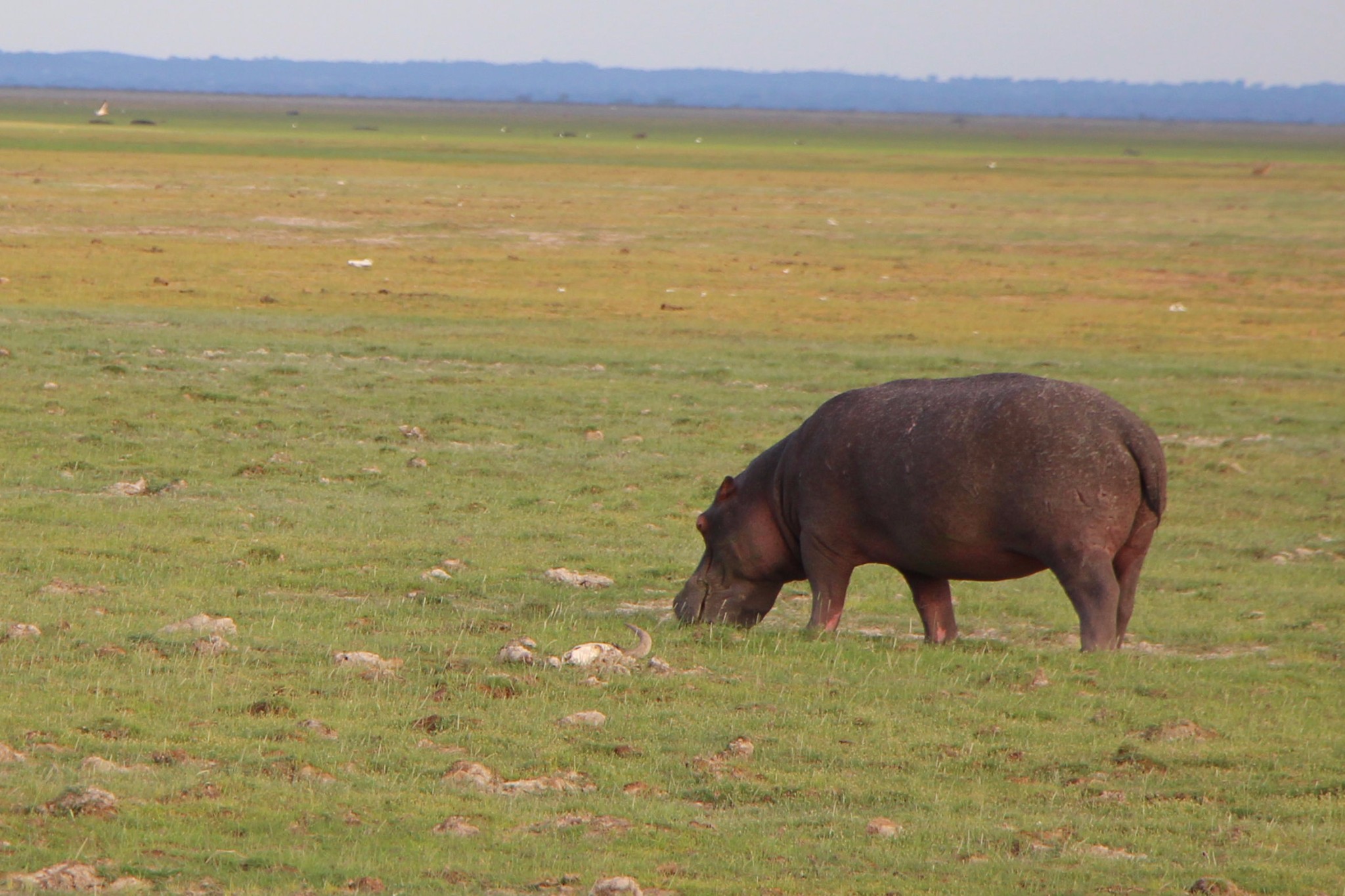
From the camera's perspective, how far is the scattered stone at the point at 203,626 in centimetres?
970

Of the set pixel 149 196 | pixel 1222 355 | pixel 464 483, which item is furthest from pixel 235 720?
pixel 149 196

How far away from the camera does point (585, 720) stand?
27.5 ft

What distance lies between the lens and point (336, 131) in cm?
11969

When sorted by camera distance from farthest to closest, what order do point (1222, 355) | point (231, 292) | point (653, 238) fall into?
1. point (653, 238)
2. point (231, 292)
3. point (1222, 355)

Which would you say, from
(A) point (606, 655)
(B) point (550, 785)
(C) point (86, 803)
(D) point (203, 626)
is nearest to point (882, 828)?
(B) point (550, 785)

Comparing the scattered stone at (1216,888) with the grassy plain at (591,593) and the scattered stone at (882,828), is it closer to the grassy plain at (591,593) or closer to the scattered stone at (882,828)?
the grassy plain at (591,593)

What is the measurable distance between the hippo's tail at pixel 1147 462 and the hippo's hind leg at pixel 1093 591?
1.53 feet

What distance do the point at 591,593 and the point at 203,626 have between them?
356 cm

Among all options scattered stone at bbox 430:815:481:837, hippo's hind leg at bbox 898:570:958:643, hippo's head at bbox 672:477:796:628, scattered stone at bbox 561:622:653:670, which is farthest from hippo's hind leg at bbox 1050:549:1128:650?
scattered stone at bbox 430:815:481:837

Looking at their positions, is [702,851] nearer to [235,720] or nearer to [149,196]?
[235,720]

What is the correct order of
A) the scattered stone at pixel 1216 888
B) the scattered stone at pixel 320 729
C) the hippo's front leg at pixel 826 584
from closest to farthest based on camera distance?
the scattered stone at pixel 1216 888
the scattered stone at pixel 320 729
the hippo's front leg at pixel 826 584

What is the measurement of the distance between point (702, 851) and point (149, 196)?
46162mm

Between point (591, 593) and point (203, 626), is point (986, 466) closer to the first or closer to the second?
point (591, 593)

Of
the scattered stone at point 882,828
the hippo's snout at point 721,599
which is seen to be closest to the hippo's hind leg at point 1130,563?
the hippo's snout at point 721,599
